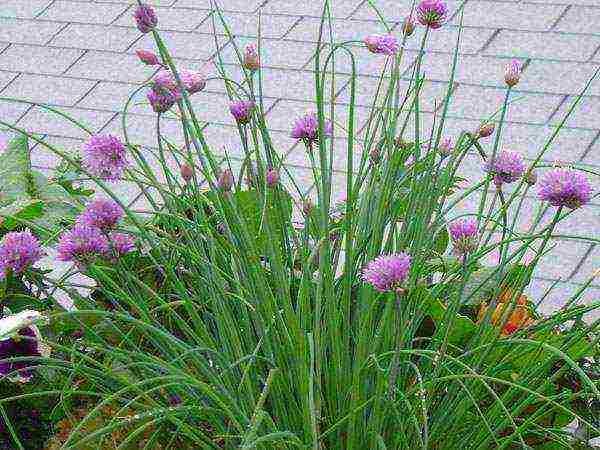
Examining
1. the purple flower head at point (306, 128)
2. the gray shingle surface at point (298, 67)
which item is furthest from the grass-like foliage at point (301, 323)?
the gray shingle surface at point (298, 67)

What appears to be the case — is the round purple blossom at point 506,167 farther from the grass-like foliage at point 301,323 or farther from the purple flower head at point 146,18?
the purple flower head at point 146,18

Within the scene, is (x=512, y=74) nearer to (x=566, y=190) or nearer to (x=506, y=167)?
(x=506, y=167)

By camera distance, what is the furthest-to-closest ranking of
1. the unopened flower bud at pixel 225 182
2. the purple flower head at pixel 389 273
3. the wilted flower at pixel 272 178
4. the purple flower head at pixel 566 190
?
1. the wilted flower at pixel 272 178
2. the unopened flower bud at pixel 225 182
3. the purple flower head at pixel 566 190
4. the purple flower head at pixel 389 273

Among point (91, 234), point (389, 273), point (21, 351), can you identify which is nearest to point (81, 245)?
point (91, 234)

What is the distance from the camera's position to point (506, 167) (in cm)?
166

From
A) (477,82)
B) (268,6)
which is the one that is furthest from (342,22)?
(477,82)

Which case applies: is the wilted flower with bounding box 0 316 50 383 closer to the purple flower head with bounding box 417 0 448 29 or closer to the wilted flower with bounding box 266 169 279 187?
the wilted flower with bounding box 266 169 279 187

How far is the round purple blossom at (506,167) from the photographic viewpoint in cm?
166

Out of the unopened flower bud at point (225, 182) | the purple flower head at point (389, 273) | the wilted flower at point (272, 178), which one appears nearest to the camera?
the purple flower head at point (389, 273)

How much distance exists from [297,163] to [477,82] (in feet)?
2.56

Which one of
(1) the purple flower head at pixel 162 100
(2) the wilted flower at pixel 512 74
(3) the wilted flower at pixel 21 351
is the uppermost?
(2) the wilted flower at pixel 512 74

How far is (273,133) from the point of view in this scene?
3971 mm

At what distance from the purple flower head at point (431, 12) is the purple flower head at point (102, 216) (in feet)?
1.73

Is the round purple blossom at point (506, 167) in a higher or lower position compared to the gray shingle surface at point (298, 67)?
higher
